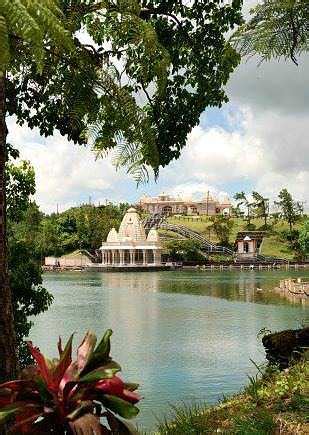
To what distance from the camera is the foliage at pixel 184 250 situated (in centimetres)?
8538

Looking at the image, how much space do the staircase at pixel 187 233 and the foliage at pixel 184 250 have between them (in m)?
2.08

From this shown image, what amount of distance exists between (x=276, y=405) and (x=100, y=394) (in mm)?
1699

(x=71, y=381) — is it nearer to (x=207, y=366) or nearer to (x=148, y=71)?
(x=148, y=71)

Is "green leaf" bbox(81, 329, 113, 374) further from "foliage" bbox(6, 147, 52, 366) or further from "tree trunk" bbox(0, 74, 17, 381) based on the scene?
"foliage" bbox(6, 147, 52, 366)

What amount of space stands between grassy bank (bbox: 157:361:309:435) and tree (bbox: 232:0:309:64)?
2540 mm

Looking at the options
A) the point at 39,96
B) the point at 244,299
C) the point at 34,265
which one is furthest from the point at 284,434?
the point at 244,299

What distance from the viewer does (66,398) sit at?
2.84 m

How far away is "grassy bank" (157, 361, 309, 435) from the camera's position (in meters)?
3.73

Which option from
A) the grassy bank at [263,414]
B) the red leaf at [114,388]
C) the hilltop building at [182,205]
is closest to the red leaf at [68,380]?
the red leaf at [114,388]

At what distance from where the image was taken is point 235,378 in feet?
44.7

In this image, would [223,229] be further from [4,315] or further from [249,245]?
[4,315]

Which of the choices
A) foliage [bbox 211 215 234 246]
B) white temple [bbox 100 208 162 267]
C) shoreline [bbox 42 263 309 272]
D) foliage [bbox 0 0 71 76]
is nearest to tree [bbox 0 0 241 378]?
foliage [bbox 0 0 71 76]

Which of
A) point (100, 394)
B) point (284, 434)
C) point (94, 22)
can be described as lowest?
point (284, 434)

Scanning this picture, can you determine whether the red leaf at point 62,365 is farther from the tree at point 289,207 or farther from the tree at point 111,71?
the tree at point 289,207
